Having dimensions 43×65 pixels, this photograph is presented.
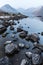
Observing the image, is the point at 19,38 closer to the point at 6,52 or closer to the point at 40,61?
→ the point at 6,52

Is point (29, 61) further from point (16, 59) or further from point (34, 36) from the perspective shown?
point (34, 36)

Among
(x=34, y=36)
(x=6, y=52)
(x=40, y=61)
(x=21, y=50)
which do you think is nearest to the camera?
(x=40, y=61)

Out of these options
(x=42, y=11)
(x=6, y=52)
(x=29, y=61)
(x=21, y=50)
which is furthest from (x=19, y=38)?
(x=42, y=11)

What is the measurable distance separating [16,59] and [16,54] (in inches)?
38.9

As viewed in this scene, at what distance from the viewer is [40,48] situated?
14.7 metres

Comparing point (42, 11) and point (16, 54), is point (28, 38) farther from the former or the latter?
point (42, 11)

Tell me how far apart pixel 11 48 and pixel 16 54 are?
0.88 m

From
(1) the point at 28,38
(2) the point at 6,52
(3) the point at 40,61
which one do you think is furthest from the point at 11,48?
(1) the point at 28,38

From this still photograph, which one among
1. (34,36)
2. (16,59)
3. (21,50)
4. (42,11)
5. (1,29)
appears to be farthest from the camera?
(42,11)

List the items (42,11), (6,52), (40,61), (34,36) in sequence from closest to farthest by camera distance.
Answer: (40,61), (6,52), (34,36), (42,11)

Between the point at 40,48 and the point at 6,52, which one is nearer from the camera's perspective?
the point at 6,52

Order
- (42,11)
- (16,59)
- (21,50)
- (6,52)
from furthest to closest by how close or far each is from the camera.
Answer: (42,11) < (21,50) < (6,52) < (16,59)

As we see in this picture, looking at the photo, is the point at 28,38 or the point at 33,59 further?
the point at 28,38

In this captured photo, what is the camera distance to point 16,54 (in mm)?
13539
